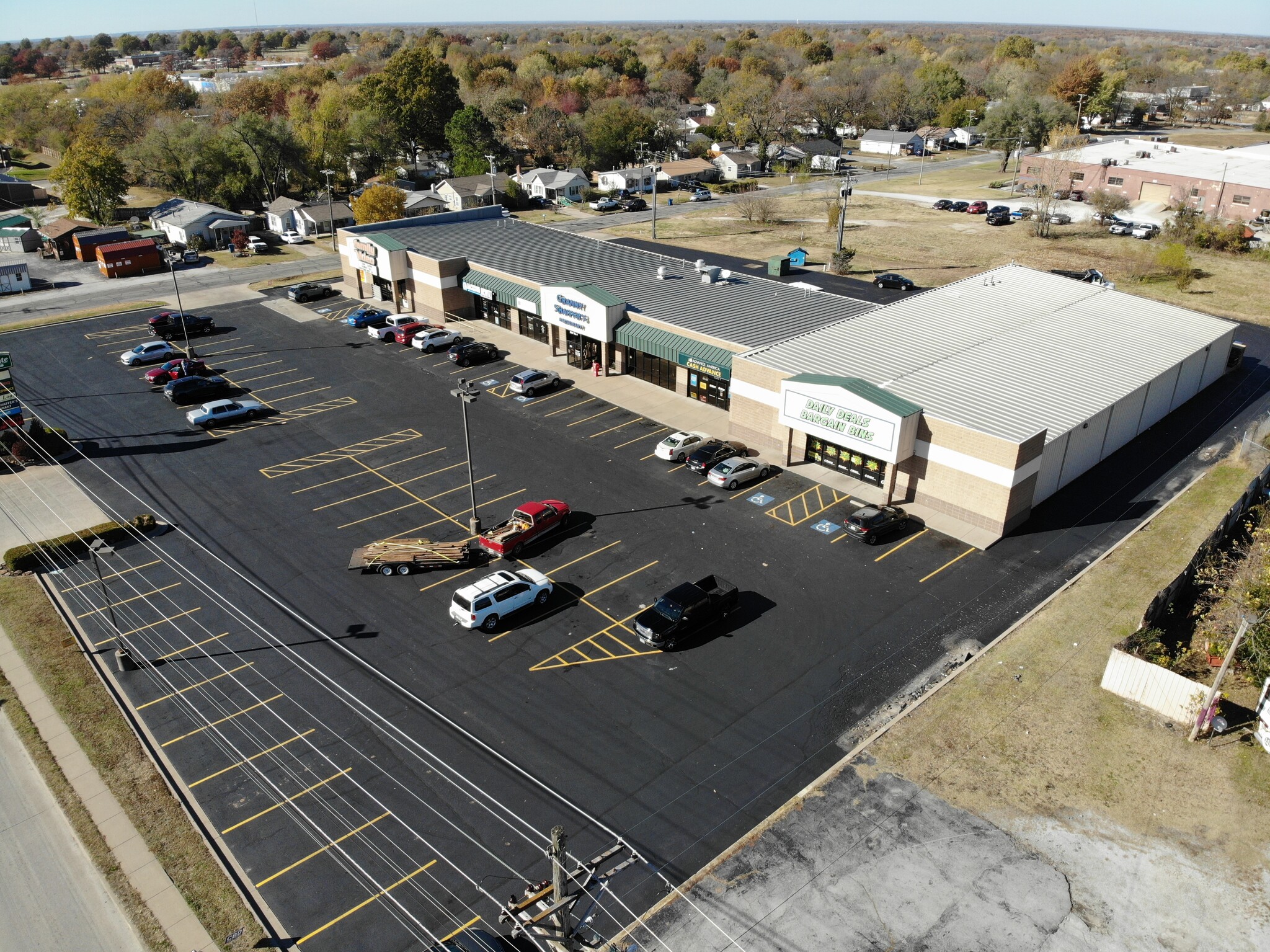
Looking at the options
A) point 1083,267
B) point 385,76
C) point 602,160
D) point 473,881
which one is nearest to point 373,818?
point 473,881

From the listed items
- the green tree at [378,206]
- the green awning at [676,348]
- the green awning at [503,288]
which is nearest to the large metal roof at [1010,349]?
the green awning at [676,348]

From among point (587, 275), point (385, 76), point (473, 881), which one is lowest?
point (473, 881)

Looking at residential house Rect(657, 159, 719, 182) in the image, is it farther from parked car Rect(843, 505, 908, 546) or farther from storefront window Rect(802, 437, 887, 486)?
parked car Rect(843, 505, 908, 546)

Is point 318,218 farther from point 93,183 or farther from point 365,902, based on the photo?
point 365,902

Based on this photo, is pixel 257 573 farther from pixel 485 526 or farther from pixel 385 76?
pixel 385 76

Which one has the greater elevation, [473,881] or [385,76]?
[385,76]

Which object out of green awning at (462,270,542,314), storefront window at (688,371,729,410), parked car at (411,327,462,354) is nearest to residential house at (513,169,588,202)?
green awning at (462,270,542,314)

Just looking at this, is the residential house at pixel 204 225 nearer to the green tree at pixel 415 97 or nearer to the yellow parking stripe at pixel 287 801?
the green tree at pixel 415 97

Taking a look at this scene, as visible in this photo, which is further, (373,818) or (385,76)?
(385,76)
